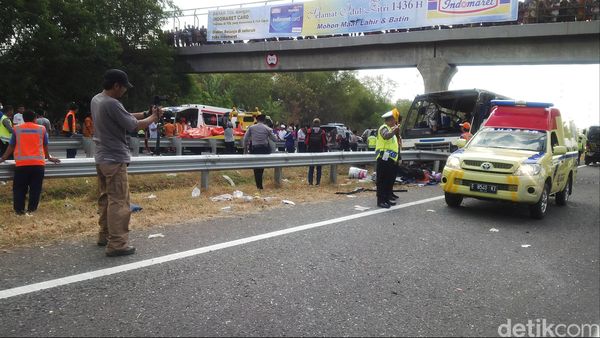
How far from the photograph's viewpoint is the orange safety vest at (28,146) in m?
6.96

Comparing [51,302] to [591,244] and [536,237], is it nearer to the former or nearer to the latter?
[536,237]

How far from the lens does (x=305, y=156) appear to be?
427 inches

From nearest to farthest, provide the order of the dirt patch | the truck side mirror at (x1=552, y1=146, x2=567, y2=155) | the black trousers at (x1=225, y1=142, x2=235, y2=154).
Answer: the dirt patch, the truck side mirror at (x1=552, y1=146, x2=567, y2=155), the black trousers at (x1=225, y1=142, x2=235, y2=154)

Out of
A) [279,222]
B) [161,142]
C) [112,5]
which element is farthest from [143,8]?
[279,222]

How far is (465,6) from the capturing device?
21.2m

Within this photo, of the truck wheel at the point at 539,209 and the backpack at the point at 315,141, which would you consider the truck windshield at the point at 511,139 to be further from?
the backpack at the point at 315,141

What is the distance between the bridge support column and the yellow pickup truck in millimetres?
14168

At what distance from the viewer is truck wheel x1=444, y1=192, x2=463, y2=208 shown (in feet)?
27.9

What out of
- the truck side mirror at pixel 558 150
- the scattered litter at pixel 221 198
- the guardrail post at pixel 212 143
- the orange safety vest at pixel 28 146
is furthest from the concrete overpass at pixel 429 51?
the orange safety vest at pixel 28 146

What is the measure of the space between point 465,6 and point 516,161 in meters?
15.9

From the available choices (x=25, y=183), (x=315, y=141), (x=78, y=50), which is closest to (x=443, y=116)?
(x=315, y=141)

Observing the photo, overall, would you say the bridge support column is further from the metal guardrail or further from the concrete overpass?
the metal guardrail

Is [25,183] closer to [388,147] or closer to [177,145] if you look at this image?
[388,147]

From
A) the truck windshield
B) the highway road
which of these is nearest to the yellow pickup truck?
the truck windshield
